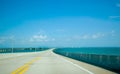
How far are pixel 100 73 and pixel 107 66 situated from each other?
358 cm

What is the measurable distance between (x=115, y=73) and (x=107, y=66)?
11.0ft

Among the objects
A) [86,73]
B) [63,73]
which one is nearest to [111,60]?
[86,73]

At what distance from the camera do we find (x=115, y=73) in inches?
486

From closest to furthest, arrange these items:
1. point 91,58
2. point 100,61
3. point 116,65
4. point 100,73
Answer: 1. point 100,73
2. point 116,65
3. point 100,61
4. point 91,58

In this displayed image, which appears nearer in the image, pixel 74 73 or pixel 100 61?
pixel 74 73

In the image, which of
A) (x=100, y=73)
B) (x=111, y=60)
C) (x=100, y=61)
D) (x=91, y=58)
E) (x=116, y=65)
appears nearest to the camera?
(x=100, y=73)

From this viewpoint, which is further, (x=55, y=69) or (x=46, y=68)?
(x=46, y=68)

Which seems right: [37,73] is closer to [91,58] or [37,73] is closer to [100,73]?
[100,73]

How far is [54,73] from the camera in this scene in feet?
40.9

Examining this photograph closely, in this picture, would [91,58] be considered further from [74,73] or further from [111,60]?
[74,73]

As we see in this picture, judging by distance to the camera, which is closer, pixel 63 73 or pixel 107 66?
pixel 63 73

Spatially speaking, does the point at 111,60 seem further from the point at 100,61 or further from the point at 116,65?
the point at 100,61

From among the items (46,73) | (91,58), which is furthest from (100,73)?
(91,58)

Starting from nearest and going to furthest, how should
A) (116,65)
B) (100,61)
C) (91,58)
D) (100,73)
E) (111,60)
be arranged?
(100,73) < (116,65) < (111,60) < (100,61) < (91,58)
